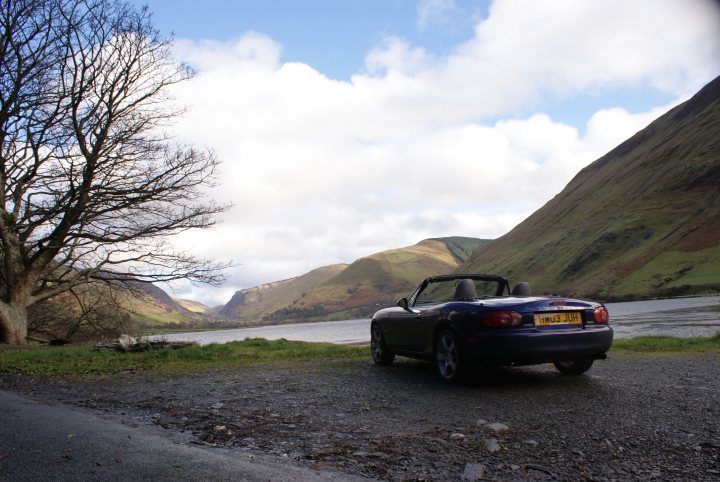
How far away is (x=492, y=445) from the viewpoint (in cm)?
460

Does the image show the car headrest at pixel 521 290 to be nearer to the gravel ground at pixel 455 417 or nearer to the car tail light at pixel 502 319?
the gravel ground at pixel 455 417

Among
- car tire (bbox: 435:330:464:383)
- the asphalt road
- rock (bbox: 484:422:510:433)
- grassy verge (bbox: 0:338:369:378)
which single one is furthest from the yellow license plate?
grassy verge (bbox: 0:338:369:378)

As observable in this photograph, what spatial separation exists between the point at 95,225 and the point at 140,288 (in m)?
3.14

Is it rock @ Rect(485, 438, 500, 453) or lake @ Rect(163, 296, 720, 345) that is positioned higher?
rock @ Rect(485, 438, 500, 453)

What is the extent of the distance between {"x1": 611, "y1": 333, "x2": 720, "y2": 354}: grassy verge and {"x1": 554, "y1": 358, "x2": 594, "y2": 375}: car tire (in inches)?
208

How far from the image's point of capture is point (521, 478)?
3.82 m

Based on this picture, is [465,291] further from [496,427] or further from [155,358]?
[155,358]

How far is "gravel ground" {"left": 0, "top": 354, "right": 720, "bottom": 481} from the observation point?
13.5 ft

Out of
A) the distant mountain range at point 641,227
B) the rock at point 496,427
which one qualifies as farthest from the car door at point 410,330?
the distant mountain range at point 641,227

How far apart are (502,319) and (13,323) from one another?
17.4 m

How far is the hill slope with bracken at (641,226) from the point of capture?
114625 millimetres

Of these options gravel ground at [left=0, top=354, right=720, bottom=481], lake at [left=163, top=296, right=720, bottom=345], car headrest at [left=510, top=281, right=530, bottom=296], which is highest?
car headrest at [left=510, top=281, right=530, bottom=296]

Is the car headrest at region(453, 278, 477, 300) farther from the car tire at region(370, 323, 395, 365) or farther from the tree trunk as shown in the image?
the tree trunk

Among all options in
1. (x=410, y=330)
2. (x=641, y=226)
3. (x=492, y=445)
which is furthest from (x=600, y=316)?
(x=641, y=226)
